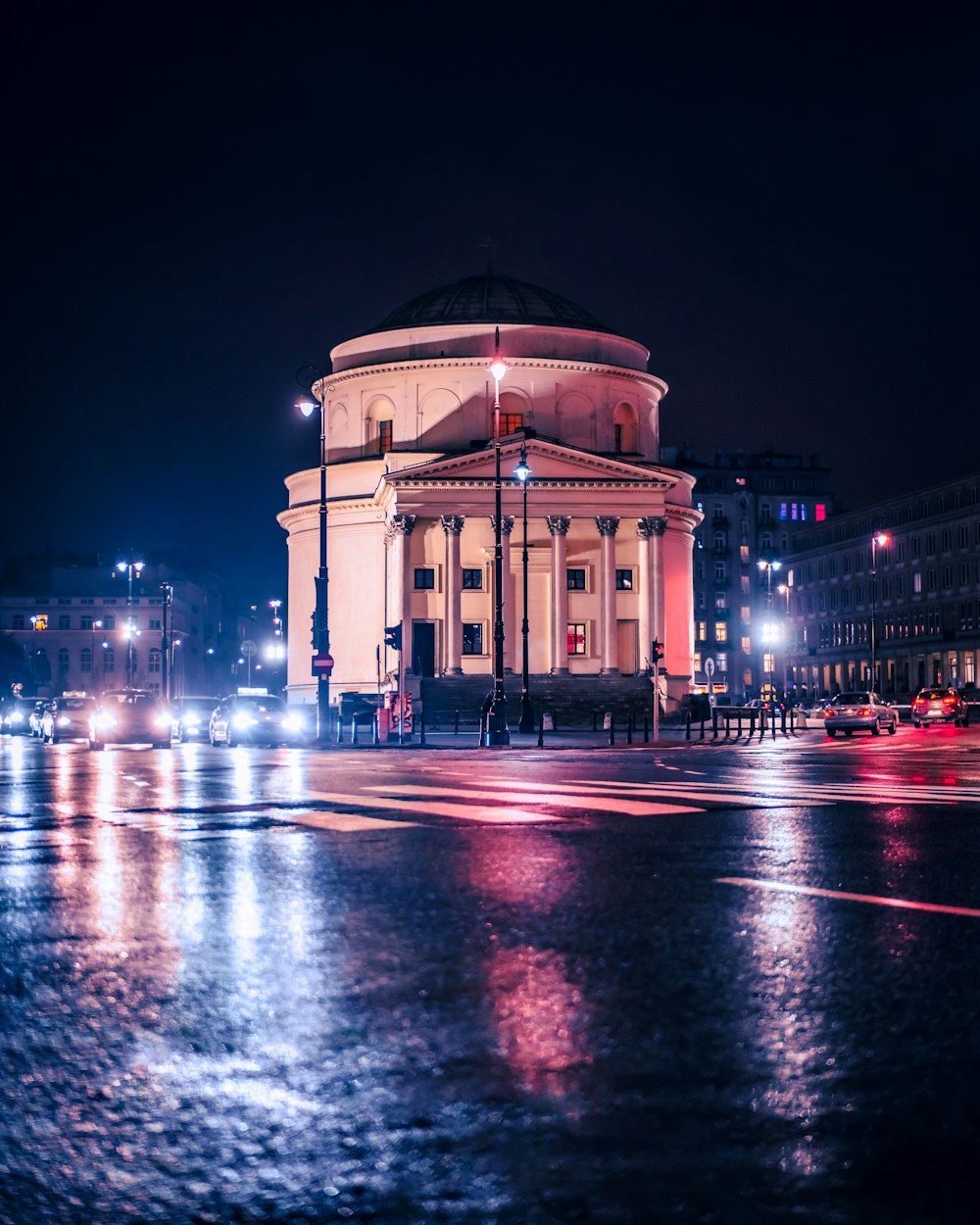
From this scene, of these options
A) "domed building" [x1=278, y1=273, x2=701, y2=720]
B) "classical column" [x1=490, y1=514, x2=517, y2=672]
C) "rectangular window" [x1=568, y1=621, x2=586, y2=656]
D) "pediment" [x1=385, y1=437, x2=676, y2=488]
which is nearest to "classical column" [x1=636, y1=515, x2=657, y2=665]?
"domed building" [x1=278, y1=273, x2=701, y2=720]

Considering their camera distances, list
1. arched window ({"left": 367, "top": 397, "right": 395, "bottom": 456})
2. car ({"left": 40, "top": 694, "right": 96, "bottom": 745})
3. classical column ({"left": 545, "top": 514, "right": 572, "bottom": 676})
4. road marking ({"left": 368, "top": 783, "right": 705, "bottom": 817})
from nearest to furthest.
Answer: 1. road marking ({"left": 368, "top": 783, "right": 705, "bottom": 817})
2. car ({"left": 40, "top": 694, "right": 96, "bottom": 745})
3. classical column ({"left": 545, "top": 514, "right": 572, "bottom": 676})
4. arched window ({"left": 367, "top": 397, "right": 395, "bottom": 456})

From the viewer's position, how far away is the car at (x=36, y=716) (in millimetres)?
66250

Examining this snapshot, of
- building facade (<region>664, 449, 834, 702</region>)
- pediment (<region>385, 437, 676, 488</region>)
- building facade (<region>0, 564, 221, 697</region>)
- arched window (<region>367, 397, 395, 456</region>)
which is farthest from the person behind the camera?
building facade (<region>0, 564, 221, 697</region>)

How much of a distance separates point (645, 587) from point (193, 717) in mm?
28430

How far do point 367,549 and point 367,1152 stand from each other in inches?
3224

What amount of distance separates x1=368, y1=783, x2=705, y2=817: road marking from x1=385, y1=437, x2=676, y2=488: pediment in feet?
177

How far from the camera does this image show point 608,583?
2992 inches

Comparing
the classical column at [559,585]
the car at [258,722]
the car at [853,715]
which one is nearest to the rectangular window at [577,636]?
the classical column at [559,585]

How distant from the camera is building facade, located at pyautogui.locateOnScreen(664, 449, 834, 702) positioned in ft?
499

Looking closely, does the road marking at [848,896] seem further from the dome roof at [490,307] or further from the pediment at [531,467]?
the dome roof at [490,307]

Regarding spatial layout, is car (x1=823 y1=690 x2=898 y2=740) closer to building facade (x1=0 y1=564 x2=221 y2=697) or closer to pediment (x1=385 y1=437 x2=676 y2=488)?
pediment (x1=385 y1=437 x2=676 y2=488)

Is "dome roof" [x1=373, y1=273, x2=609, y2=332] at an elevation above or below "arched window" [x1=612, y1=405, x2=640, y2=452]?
above

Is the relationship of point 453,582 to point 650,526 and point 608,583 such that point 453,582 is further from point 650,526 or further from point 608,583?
point 650,526

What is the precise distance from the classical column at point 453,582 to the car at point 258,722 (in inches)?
994
